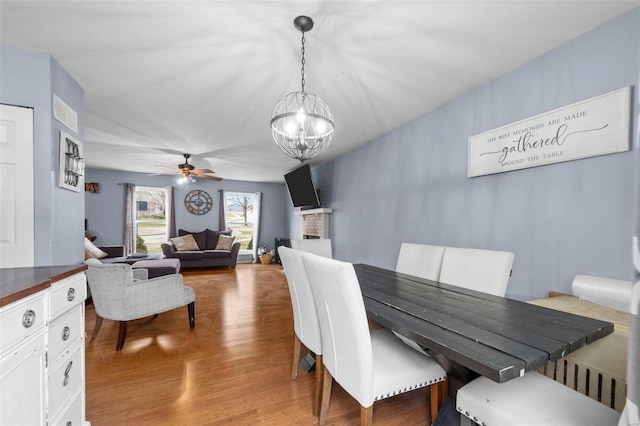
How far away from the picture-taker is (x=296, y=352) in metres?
1.93

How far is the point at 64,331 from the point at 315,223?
4.66 m

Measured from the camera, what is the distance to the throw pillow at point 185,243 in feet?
20.7

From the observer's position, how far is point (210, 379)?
1.90 m

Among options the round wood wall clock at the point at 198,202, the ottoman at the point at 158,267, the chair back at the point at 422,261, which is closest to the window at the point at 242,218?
the round wood wall clock at the point at 198,202

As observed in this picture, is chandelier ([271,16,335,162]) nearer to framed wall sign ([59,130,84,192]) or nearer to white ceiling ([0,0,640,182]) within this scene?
white ceiling ([0,0,640,182])

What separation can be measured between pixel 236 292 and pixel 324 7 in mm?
3989

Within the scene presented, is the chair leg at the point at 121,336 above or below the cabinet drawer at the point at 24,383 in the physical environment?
below

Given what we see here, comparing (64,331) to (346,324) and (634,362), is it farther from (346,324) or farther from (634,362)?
(634,362)

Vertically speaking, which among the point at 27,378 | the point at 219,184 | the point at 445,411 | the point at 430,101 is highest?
the point at 430,101

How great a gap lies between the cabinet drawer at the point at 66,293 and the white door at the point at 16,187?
101 centimetres

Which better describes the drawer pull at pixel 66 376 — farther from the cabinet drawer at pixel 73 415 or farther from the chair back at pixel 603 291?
the chair back at pixel 603 291

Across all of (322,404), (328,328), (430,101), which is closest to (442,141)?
(430,101)

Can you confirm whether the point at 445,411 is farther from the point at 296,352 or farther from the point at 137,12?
the point at 137,12

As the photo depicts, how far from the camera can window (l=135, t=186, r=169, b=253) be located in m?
6.86
